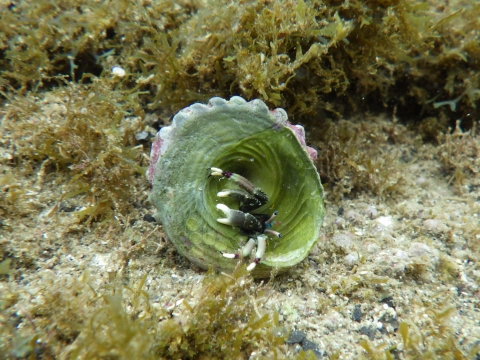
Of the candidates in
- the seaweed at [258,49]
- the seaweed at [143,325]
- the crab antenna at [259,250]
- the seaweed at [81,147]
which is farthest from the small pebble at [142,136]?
the crab antenna at [259,250]

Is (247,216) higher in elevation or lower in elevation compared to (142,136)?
lower

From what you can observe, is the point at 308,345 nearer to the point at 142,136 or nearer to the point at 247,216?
the point at 247,216

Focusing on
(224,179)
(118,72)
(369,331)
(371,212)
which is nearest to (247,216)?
(224,179)

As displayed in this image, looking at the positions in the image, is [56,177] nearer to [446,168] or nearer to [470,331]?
[470,331]

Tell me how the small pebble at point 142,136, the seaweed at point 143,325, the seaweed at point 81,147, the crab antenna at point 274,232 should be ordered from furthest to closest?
the small pebble at point 142,136, the seaweed at point 81,147, the crab antenna at point 274,232, the seaweed at point 143,325

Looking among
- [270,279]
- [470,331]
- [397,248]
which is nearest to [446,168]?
[397,248]

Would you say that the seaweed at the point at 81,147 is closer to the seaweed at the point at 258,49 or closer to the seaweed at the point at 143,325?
the seaweed at the point at 258,49

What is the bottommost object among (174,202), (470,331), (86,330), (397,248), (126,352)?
(470,331)

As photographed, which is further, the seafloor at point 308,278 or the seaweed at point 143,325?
the seafloor at point 308,278
